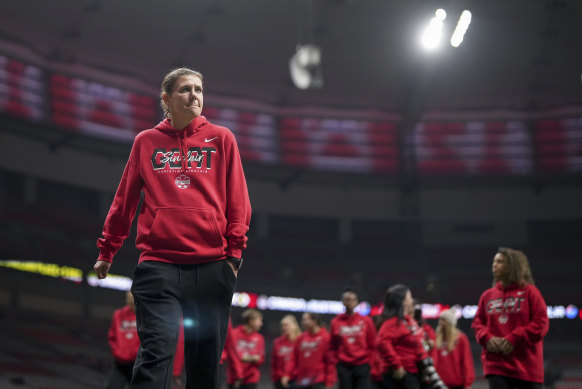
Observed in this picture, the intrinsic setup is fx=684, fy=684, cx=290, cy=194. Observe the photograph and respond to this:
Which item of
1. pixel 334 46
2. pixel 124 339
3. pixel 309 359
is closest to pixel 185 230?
pixel 124 339

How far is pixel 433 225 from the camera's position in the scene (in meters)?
23.5

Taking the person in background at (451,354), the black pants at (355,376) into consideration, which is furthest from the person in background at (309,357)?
the person in background at (451,354)

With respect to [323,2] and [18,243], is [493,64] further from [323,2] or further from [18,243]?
[18,243]

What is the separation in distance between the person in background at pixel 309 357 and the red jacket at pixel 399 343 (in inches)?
148

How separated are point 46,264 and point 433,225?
12.8 metres

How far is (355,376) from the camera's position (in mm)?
9086

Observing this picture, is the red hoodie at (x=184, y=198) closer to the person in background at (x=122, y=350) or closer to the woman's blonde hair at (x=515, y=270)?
the woman's blonde hair at (x=515, y=270)

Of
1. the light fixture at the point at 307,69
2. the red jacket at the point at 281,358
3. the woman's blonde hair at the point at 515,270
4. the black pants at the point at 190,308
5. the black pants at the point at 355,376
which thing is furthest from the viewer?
the light fixture at the point at 307,69

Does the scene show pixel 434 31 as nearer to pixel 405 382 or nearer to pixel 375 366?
pixel 375 366

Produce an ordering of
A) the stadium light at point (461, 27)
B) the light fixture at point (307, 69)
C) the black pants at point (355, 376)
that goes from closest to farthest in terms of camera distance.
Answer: the black pants at point (355, 376) → the light fixture at point (307, 69) → the stadium light at point (461, 27)

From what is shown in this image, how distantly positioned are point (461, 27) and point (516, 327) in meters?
9.80

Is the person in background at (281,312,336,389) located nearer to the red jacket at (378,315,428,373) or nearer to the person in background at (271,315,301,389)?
the person in background at (271,315,301,389)

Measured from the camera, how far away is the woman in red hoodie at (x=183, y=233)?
113 inches

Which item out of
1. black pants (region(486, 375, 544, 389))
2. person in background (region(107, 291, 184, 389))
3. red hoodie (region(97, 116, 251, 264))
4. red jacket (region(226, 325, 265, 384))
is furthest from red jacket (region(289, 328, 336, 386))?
red hoodie (region(97, 116, 251, 264))
